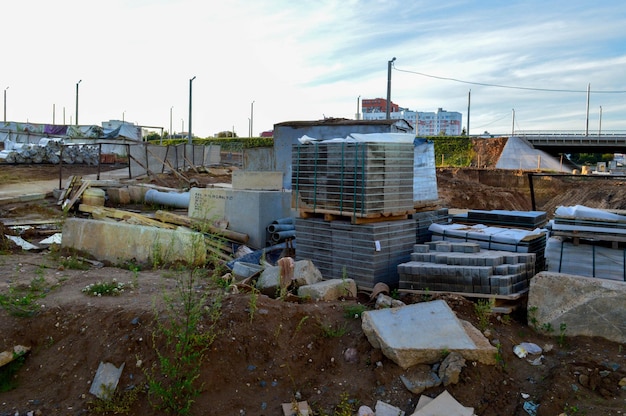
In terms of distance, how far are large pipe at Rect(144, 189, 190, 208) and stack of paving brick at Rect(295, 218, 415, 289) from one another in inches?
289

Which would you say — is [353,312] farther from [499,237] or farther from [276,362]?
[499,237]

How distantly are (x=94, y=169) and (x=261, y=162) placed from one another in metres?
12.7

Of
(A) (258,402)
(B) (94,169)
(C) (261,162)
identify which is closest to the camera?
(A) (258,402)

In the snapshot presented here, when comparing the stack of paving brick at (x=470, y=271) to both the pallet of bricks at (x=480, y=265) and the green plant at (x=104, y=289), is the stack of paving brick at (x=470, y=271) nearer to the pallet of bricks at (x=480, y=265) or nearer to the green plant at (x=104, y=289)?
the pallet of bricks at (x=480, y=265)

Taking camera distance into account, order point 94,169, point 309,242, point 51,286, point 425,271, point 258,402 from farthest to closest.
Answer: point 94,169 → point 309,242 → point 51,286 → point 425,271 → point 258,402

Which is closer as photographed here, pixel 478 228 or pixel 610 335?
pixel 610 335

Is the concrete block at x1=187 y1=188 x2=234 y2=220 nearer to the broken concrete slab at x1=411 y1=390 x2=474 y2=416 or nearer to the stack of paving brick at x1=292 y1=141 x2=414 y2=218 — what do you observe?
the stack of paving brick at x1=292 y1=141 x2=414 y2=218

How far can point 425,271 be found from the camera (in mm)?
6035

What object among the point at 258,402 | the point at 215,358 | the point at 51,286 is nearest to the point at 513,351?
the point at 258,402

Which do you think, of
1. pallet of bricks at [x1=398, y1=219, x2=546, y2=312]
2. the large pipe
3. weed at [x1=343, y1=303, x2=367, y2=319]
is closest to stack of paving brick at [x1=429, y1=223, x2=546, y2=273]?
pallet of bricks at [x1=398, y1=219, x2=546, y2=312]

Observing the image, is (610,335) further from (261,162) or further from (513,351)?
(261,162)

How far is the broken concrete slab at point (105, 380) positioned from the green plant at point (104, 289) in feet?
4.86

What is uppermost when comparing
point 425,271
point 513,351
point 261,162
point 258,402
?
point 261,162

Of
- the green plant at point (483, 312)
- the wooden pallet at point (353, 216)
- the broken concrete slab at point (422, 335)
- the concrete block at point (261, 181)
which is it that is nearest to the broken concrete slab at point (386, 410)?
the broken concrete slab at point (422, 335)
